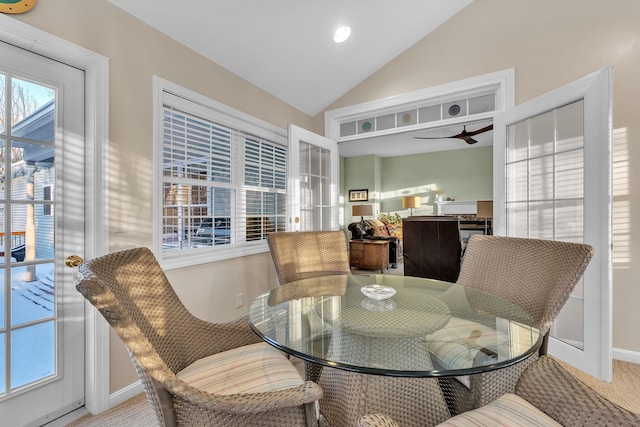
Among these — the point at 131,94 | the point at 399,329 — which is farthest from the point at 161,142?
the point at 399,329

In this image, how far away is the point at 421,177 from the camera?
8.18 metres

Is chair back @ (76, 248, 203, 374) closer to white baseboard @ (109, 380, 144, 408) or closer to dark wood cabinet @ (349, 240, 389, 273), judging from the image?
white baseboard @ (109, 380, 144, 408)

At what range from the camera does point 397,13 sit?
260 cm

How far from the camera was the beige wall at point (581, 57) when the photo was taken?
88.0 inches

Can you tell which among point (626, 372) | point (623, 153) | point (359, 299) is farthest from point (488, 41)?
point (626, 372)

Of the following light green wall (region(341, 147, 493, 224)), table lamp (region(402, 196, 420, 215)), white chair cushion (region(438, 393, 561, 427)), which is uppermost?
light green wall (region(341, 147, 493, 224))

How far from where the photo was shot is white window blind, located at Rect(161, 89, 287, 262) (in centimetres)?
220

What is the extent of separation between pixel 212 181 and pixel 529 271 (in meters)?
2.33

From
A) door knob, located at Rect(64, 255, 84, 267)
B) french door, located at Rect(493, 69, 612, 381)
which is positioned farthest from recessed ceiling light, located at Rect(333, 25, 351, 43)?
door knob, located at Rect(64, 255, 84, 267)

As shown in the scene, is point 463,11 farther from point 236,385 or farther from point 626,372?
point 236,385

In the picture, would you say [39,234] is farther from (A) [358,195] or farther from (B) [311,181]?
(A) [358,195]

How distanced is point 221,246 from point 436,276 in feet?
9.44

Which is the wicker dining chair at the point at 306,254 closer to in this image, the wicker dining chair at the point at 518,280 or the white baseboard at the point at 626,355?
the wicker dining chair at the point at 518,280

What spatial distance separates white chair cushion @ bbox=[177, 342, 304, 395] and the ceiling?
2.14 meters
